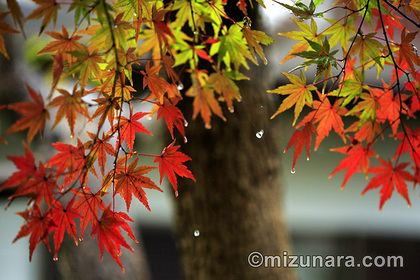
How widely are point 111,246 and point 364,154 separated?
1.99ft

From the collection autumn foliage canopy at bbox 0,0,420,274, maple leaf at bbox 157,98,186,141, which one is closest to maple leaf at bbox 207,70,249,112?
autumn foliage canopy at bbox 0,0,420,274

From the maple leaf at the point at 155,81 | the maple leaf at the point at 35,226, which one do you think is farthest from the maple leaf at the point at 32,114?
the maple leaf at the point at 155,81

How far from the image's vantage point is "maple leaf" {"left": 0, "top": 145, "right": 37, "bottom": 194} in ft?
1.67

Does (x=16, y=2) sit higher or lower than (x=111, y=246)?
higher

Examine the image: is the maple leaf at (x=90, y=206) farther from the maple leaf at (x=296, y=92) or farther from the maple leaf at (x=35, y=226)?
the maple leaf at (x=296, y=92)

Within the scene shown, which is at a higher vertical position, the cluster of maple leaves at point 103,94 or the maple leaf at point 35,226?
the cluster of maple leaves at point 103,94

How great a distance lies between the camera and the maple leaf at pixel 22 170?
0.51 meters

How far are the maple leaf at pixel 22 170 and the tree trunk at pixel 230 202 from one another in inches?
37.3

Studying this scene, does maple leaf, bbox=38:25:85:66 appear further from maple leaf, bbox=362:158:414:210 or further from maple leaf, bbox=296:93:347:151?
maple leaf, bbox=362:158:414:210

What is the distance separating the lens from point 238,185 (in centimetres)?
144

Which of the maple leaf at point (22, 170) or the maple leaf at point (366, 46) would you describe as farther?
the maple leaf at point (366, 46)

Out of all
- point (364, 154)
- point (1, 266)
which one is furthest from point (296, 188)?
point (364, 154)

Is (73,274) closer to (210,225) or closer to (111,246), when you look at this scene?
(210,225)

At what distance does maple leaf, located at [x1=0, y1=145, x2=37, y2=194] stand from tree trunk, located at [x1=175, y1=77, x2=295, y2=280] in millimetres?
948
